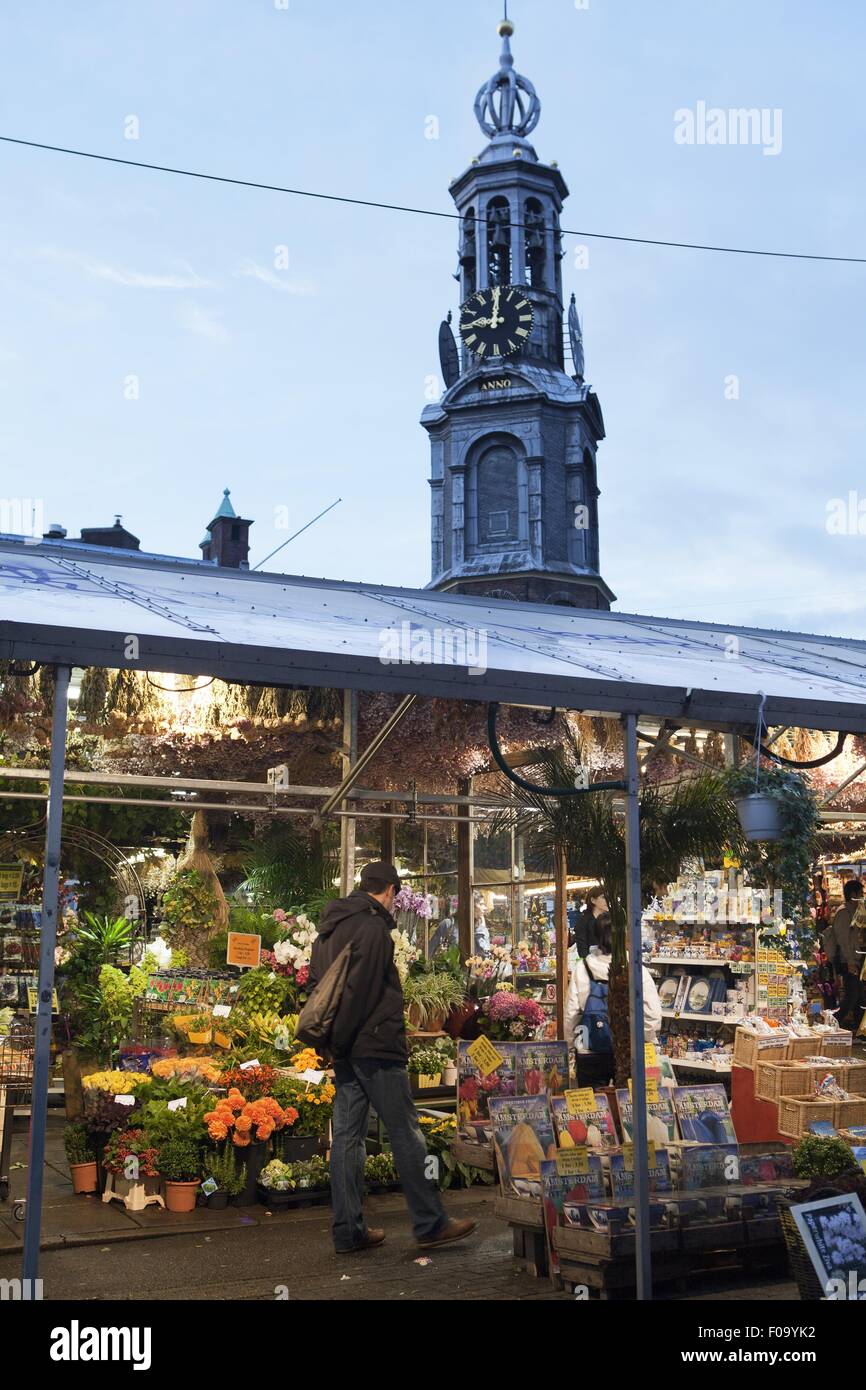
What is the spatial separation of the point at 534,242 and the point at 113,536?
814 inches

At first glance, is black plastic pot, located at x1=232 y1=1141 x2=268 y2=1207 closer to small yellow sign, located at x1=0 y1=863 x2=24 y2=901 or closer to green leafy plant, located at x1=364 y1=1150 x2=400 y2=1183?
green leafy plant, located at x1=364 y1=1150 x2=400 y2=1183

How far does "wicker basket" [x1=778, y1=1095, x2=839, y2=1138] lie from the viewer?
8.47 meters

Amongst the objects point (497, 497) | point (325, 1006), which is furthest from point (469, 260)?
point (325, 1006)

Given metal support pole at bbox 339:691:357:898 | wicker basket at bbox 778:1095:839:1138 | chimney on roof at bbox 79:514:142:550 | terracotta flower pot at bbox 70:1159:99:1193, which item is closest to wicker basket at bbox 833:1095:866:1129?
wicker basket at bbox 778:1095:839:1138

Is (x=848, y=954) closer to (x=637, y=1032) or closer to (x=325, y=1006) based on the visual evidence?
(x=325, y=1006)

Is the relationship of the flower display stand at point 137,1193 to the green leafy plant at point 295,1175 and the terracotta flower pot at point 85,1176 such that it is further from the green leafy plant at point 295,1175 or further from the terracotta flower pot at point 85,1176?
the green leafy plant at point 295,1175

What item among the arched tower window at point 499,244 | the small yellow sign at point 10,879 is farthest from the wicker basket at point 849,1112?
the arched tower window at point 499,244

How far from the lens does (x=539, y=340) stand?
2105 inches

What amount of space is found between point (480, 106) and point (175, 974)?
52.2 meters

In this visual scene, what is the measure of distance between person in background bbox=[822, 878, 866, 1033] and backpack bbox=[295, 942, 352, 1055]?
30.9 feet

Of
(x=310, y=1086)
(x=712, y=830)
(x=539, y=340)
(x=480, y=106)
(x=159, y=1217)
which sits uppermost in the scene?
(x=480, y=106)
